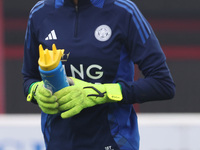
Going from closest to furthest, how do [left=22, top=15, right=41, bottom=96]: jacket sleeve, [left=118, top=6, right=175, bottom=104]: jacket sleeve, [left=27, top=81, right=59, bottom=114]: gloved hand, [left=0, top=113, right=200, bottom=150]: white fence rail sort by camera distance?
[left=27, top=81, right=59, bottom=114]: gloved hand → [left=118, top=6, right=175, bottom=104]: jacket sleeve → [left=22, top=15, right=41, bottom=96]: jacket sleeve → [left=0, top=113, right=200, bottom=150]: white fence rail

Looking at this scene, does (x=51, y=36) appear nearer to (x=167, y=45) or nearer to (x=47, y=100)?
(x=47, y=100)

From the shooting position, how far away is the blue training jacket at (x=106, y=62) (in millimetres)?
1600

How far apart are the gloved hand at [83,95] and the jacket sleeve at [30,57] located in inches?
9.9

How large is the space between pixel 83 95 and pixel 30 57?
330mm

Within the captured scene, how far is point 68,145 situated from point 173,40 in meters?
5.33

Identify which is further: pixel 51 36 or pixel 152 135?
pixel 152 135

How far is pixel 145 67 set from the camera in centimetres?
161

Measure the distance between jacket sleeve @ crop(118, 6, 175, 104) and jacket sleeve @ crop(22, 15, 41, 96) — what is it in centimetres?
36

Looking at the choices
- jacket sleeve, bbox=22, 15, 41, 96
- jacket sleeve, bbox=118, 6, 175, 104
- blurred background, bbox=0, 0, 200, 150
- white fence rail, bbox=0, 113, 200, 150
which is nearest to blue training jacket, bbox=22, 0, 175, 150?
jacket sleeve, bbox=118, 6, 175, 104

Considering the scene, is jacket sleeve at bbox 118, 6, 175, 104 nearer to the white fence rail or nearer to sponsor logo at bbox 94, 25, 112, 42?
sponsor logo at bbox 94, 25, 112, 42

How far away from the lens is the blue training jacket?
1600 mm

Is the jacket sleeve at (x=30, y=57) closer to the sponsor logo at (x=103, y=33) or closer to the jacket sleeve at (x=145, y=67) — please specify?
the sponsor logo at (x=103, y=33)

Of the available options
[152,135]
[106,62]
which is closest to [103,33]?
[106,62]

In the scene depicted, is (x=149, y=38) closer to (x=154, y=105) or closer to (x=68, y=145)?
(x=68, y=145)
